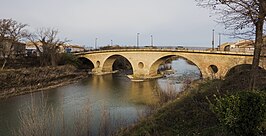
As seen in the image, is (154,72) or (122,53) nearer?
(154,72)

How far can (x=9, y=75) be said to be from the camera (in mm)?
26750

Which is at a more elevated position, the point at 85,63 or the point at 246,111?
the point at 85,63

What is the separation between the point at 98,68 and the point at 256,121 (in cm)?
4410

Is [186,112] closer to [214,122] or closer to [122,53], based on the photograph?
[214,122]

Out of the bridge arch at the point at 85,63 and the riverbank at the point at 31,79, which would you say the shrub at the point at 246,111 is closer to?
the riverbank at the point at 31,79

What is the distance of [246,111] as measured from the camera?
555 centimetres

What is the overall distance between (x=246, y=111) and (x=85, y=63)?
49449mm

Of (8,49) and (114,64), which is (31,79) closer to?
(8,49)

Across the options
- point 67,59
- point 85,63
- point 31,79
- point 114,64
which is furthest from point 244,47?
point 85,63

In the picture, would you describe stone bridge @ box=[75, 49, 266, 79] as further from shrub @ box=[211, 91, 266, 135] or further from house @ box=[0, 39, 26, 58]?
shrub @ box=[211, 91, 266, 135]

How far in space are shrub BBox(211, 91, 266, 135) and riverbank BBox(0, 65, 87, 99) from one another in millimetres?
21869

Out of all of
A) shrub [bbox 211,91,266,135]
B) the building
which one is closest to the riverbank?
the building

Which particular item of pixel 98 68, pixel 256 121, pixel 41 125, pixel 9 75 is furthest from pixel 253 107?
pixel 98 68

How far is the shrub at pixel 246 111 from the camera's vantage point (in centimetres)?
548
